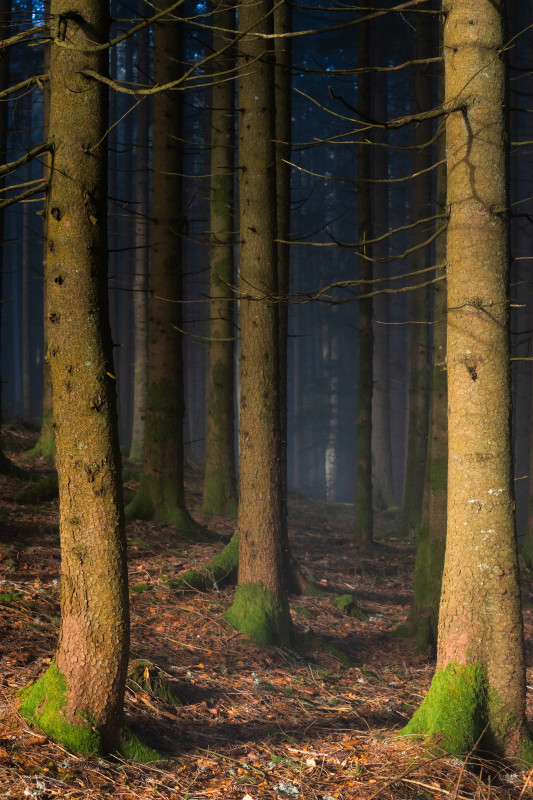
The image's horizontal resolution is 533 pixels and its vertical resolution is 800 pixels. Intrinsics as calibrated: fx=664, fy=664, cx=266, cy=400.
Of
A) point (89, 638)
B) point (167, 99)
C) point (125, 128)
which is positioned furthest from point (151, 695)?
point (125, 128)

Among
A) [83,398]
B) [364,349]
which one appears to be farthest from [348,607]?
[83,398]

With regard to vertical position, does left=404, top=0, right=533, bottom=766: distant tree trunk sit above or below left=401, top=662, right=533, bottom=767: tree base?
above

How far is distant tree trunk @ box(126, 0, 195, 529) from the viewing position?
10.3 meters

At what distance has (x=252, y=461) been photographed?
7.26m

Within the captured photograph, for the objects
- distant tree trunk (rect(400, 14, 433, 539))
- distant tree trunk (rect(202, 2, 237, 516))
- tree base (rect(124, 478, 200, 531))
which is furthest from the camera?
distant tree trunk (rect(400, 14, 433, 539))

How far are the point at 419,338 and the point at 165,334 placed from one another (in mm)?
7427

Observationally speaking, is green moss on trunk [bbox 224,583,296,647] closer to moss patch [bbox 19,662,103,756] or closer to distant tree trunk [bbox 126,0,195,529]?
distant tree trunk [bbox 126,0,195,529]

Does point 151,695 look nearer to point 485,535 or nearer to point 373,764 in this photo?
point 373,764

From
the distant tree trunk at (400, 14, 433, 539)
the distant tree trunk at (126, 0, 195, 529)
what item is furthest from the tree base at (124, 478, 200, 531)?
the distant tree trunk at (400, 14, 433, 539)

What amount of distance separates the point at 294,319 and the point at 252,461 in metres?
36.4

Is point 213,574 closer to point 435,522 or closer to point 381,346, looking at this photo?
point 435,522

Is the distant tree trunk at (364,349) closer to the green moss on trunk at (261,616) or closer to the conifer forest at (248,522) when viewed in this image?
the conifer forest at (248,522)

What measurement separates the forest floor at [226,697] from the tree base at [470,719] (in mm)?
145

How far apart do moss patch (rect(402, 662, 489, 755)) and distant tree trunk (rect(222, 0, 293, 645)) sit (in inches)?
103
